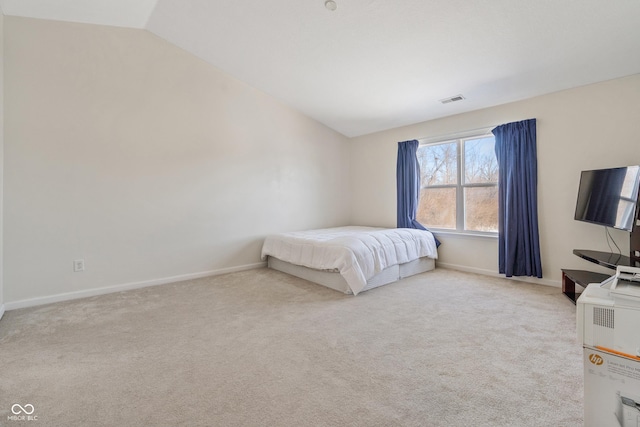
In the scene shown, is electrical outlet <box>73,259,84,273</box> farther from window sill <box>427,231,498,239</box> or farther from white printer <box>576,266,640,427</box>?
window sill <box>427,231,498,239</box>

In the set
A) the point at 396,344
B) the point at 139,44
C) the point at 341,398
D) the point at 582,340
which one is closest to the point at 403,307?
the point at 396,344

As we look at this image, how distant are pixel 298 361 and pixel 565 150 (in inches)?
142

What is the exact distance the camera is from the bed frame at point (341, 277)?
348cm

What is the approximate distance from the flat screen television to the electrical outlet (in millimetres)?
5289

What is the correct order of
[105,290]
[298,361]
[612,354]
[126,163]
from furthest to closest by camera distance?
1. [126,163]
2. [105,290]
3. [298,361]
4. [612,354]

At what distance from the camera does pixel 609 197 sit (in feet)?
9.12

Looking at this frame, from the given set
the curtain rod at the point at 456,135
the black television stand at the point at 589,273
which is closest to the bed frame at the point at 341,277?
the black television stand at the point at 589,273

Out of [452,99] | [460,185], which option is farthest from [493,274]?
[452,99]

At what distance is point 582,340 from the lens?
1.21 m

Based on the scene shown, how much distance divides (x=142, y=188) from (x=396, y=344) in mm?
3372

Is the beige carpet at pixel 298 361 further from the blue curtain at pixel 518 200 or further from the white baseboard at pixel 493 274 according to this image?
the blue curtain at pixel 518 200

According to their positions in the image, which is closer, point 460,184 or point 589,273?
point 589,273

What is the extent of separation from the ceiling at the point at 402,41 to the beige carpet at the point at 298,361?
2.36 meters

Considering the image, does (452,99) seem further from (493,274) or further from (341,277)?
(341,277)
